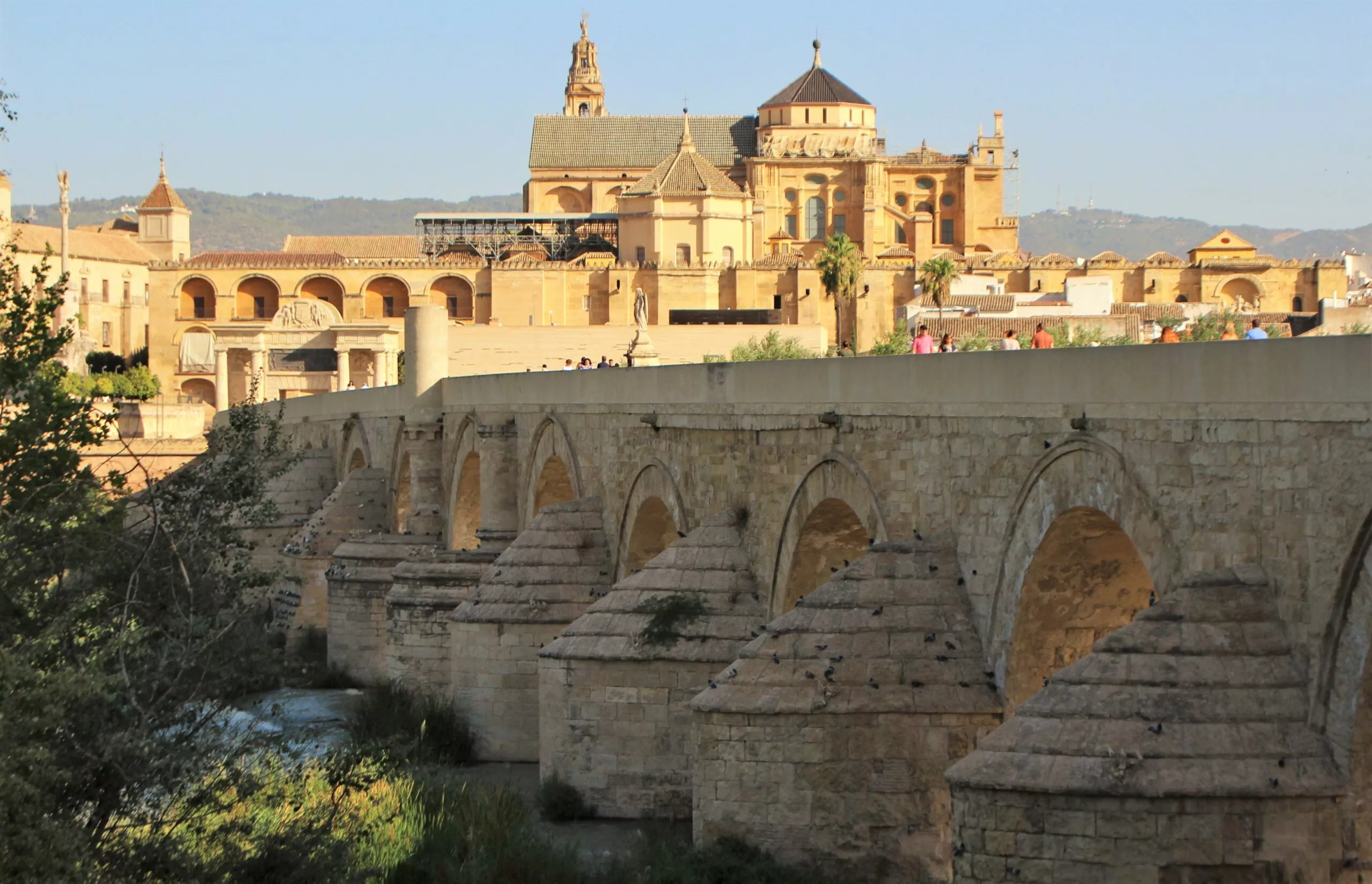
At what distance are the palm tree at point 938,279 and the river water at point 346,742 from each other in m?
39.1

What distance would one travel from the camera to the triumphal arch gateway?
71.2m

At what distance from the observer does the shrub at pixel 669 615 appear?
14688mm

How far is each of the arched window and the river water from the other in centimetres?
5969

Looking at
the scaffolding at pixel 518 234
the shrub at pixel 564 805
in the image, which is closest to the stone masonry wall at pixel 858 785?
the shrub at pixel 564 805

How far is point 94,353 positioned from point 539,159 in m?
21.9

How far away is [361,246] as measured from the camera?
87312 mm

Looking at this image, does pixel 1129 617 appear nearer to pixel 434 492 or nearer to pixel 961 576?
pixel 961 576

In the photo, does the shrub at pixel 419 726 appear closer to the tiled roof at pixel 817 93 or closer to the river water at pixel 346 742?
the river water at pixel 346 742

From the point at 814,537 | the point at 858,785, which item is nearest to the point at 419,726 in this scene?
the point at 814,537

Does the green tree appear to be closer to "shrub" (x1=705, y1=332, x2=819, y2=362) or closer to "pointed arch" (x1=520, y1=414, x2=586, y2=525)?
"pointed arch" (x1=520, y1=414, x2=586, y2=525)

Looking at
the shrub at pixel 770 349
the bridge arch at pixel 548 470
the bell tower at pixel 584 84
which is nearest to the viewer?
the bridge arch at pixel 548 470

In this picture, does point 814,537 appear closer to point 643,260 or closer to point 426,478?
point 426,478

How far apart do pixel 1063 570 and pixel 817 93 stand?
76.1 m

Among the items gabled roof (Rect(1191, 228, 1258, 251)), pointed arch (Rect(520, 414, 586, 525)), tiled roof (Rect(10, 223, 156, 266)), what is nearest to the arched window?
gabled roof (Rect(1191, 228, 1258, 251))
